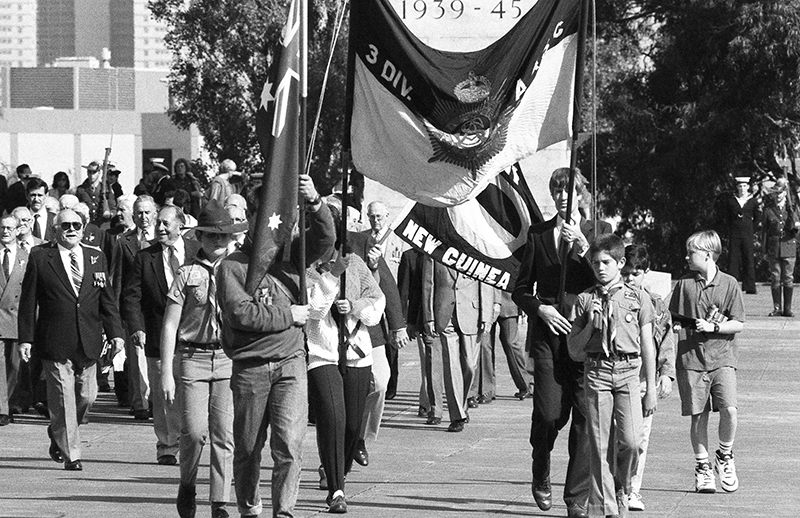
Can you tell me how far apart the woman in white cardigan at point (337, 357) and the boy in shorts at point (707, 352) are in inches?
81.9

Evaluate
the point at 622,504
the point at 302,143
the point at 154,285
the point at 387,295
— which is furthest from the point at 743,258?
the point at 302,143

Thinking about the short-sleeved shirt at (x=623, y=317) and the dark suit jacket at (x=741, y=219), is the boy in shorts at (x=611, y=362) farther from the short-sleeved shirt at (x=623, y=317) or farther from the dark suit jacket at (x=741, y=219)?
the dark suit jacket at (x=741, y=219)

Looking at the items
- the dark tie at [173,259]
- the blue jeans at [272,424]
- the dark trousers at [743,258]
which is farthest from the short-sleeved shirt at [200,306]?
the dark trousers at [743,258]

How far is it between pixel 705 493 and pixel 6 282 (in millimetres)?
7177

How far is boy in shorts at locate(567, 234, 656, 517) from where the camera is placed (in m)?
9.80

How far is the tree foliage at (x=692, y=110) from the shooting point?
115 ft

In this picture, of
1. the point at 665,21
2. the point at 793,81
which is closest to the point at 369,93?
the point at 793,81

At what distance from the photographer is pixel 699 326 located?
1119 centimetres

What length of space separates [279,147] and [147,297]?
4.70 m

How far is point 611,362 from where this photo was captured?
32.3 feet

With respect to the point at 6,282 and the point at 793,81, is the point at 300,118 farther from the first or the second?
the point at 793,81

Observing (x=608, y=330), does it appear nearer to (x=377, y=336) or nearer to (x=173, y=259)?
(x=377, y=336)

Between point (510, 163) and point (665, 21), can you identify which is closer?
point (510, 163)

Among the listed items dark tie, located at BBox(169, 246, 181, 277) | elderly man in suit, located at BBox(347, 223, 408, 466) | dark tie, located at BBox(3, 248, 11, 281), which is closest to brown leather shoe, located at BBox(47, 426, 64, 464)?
dark tie, located at BBox(169, 246, 181, 277)
